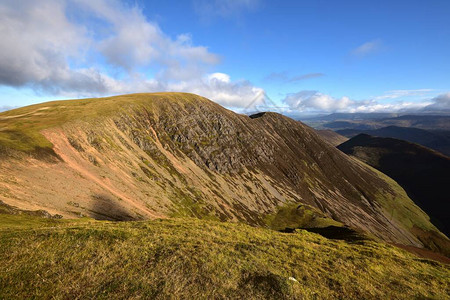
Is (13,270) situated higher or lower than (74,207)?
higher

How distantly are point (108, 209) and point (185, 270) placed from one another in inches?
2814

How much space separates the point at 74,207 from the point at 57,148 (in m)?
41.9

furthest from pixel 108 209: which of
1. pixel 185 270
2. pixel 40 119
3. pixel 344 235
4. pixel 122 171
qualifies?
pixel 40 119

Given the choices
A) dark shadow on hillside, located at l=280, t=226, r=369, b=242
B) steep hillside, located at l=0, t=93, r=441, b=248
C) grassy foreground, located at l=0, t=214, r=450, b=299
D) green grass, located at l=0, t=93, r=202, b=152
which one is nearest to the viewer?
grassy foreground, located at l=0, t=214, r=450, b=299

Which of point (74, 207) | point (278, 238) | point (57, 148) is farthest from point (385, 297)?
point (57, 148)

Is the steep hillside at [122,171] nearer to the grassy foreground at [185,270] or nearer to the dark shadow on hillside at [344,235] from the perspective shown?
the grassy foreground at [185,270]

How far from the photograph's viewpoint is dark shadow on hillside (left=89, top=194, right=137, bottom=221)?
71750mm

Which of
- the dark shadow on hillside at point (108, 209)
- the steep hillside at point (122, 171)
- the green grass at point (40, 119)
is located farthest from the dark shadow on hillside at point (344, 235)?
the green grass at point (40, 119)

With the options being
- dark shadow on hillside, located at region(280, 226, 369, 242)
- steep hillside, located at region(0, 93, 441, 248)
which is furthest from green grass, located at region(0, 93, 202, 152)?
dark shadow on hillside, located at region(280, 226, 369, 242)

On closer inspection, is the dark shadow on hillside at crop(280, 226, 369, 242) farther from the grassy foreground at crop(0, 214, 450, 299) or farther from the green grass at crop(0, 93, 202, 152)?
the green grass at crop(0, 93, 202, 152)

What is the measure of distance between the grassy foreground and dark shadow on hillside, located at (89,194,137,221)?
56347 millimetres

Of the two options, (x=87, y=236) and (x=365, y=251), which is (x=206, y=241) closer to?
(x=87, y=236)

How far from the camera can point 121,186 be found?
99.1 metres

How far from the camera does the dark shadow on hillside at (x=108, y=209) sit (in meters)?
71.8
